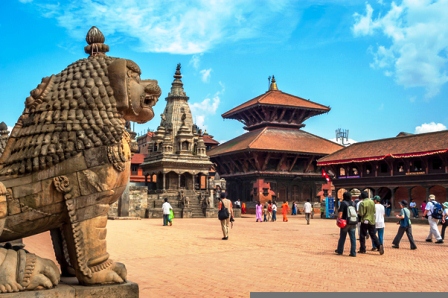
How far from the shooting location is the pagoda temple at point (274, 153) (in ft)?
130

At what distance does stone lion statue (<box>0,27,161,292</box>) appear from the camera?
3955 mm

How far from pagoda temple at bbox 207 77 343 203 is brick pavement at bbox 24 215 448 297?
25.7 m

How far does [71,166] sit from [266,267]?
5591mm

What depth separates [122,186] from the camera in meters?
4.40

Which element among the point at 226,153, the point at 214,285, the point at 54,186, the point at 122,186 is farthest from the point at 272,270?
the point at 226,153

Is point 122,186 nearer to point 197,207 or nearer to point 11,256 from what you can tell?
point 11,256

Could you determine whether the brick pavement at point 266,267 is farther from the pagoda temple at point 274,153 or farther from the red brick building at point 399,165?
the pagoda temple at point 274,153

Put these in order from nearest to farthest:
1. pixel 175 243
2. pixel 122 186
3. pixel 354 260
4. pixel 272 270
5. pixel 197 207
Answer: pixel 122 186 → pixel 272 270 → pixel 354 260 → pixel 175 243 → pixel 197 207

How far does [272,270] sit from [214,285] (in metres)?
1.86

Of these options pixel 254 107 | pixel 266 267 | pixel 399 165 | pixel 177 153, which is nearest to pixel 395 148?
pixel 399 165

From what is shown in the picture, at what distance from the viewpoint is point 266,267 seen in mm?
8742

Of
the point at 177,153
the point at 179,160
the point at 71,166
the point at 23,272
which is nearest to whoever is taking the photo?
the point at 23,272

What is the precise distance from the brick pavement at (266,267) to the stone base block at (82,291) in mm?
2075

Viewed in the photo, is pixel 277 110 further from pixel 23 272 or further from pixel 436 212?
pixel 23 272
